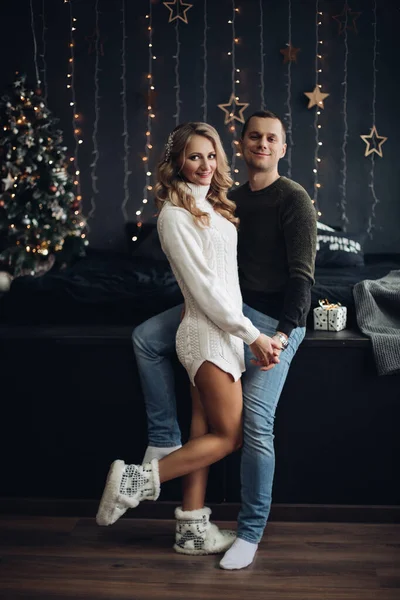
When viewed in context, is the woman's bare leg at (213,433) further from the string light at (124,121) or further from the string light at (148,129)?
the string light at (124,121)

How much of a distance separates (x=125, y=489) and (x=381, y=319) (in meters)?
1.13

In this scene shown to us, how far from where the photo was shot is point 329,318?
273cm

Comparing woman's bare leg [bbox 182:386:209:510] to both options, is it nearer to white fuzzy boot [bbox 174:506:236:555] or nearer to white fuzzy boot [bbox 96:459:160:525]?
white fuzzy boot [bbox 174:506:236:555]

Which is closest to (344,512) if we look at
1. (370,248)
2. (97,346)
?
(97,346)

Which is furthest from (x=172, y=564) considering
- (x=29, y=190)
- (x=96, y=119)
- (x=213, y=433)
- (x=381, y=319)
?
(x=96, y=119)

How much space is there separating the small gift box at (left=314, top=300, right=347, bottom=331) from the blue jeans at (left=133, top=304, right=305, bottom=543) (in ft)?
0.86

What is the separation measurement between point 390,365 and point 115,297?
3.46ft

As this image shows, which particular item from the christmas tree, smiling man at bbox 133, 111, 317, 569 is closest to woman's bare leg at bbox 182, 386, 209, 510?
smiling man at bbox 133, 111, 317, 569

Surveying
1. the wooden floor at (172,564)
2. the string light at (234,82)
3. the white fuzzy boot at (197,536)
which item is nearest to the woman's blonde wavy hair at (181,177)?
the white fuzzy boot at (197,536)

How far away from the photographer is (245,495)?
2371 millimetres

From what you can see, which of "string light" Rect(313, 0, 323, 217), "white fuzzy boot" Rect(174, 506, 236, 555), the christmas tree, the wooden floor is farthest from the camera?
"string light" Rect(313, 0, 323, 217)

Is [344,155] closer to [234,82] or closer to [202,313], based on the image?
[234,82]

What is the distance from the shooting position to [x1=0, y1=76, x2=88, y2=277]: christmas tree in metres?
4.84

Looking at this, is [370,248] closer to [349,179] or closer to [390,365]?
[349,179]
